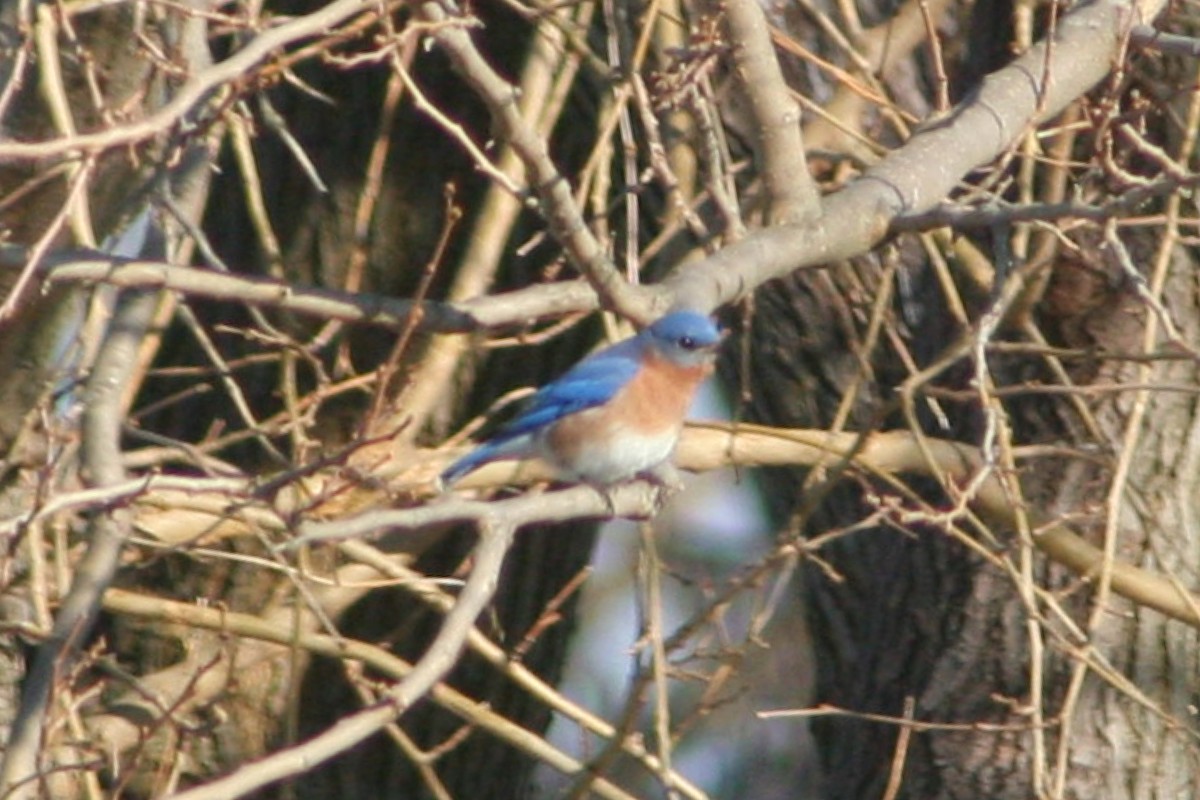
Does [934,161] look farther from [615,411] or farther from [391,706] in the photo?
[391,706]

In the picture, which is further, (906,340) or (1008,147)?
(906,340)

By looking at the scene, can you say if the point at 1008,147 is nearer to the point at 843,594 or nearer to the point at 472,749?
the point at 843,594

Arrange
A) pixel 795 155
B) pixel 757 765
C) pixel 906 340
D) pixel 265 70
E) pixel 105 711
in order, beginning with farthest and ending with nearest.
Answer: pixel 757 765
pixel 906 340
pixel 105 711
pixel 795 155
pixel 265 70

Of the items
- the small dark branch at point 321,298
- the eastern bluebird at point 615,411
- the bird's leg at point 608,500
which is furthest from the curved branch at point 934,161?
the eastern bluebird at point 615,411

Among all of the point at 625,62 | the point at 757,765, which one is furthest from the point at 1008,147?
the point at 757,765

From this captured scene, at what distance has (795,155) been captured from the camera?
4.24m

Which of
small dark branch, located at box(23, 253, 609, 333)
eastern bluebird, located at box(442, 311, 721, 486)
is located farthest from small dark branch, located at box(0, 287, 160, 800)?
eastern bluebird, located at box(442, 311, 721, 486)

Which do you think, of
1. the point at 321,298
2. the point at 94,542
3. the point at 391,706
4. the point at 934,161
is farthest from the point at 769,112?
the point at 391,706

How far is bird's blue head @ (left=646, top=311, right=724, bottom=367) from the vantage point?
466cm

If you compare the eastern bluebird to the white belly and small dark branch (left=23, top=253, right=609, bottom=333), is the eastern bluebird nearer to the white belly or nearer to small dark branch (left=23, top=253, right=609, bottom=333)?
the white belly

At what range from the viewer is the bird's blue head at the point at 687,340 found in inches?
184

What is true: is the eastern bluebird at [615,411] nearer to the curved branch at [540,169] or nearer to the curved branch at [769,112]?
the curved branch at [769,112]

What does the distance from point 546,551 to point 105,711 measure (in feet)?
5.87

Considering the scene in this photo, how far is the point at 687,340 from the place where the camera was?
4.84 m
